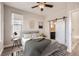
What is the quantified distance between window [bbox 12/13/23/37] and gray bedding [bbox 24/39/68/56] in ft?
0.80

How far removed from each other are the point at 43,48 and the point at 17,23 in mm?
593

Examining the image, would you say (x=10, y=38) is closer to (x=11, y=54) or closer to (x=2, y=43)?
(x=2, y=43)

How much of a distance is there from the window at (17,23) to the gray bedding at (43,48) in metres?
0.24

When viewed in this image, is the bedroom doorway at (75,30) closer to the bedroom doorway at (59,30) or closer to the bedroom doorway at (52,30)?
the bedroom doorway at (59,30)

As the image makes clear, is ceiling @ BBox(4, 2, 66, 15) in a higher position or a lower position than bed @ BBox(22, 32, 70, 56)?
higher

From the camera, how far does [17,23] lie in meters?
1.63

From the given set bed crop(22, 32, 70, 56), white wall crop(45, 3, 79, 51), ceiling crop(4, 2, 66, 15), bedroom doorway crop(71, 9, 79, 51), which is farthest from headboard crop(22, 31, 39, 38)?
bedroom doorway crop(71, 9, 79, 51)

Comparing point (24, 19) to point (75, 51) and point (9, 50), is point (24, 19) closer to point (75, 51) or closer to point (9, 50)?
point (9, 50)

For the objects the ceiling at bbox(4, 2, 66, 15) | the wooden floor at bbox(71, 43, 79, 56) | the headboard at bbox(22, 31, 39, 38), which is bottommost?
the wooden floor at bbox(71, 43, 79, 56)

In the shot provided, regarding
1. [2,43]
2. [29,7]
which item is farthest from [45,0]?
[2,43]

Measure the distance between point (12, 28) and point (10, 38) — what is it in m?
0.16

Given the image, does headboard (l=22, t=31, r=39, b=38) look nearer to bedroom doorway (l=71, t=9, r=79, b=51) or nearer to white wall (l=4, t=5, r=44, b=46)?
white wall (l=4, t=5, r=44, b=46)

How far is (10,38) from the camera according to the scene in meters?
1.56

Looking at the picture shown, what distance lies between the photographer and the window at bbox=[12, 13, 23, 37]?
1599mm
